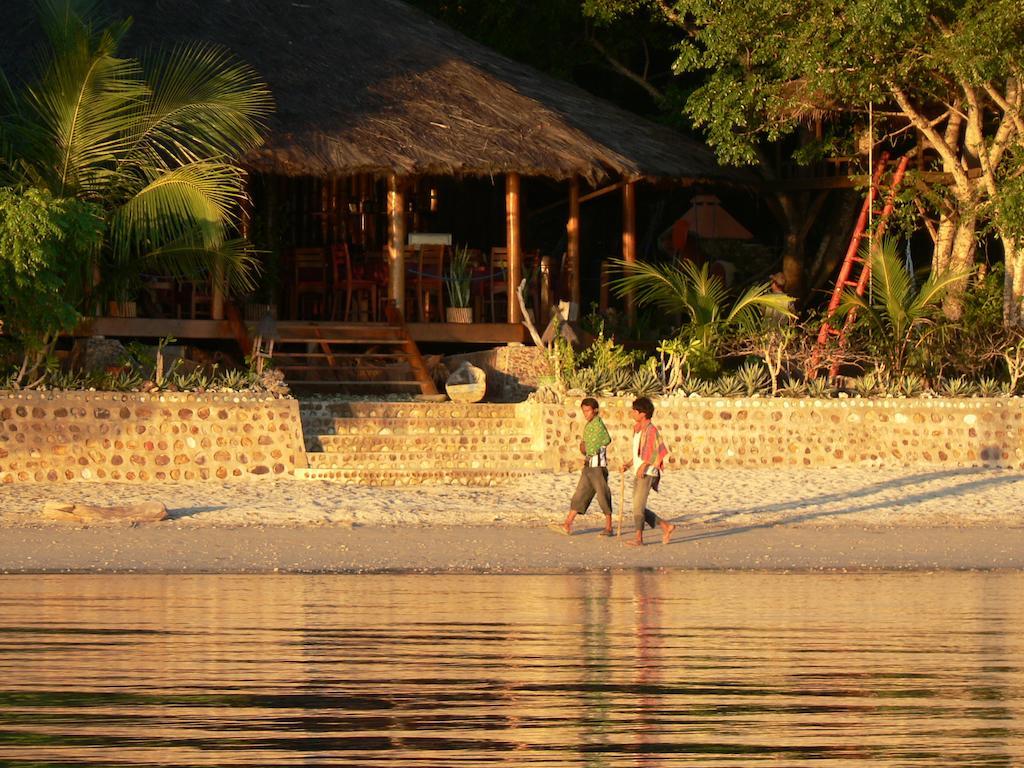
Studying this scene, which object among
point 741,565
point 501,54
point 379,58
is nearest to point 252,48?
point 379,58

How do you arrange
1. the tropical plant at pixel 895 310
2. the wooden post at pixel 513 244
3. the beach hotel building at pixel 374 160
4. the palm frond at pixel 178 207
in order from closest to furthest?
the palm frond at pixel 178 207 → the tropical plant at pixel 895 310 → the beach hotel building at pixel 374 160 → the wooden post at pixel 513 244

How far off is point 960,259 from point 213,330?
7.90 meters

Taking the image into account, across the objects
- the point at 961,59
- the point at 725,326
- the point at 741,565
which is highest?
the point at 961,59

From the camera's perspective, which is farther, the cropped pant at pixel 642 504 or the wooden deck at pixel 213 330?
the wooden deck at pixel 213 330

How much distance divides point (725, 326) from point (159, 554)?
7.68 metres

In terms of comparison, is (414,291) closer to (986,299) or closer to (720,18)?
(720,18)

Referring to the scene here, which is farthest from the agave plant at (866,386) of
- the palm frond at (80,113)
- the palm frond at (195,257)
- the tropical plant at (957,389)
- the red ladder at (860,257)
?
the palm frond at (80,113)

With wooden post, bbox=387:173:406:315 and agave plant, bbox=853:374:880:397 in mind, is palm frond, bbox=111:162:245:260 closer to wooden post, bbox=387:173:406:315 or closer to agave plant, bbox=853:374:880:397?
wooden post, bbox=387:173:406:315

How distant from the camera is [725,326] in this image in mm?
18625

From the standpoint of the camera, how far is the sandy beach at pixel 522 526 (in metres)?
12.6

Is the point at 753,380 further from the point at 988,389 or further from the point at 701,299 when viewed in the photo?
the point at 988,389

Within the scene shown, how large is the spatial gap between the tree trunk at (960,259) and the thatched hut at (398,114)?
116 inches

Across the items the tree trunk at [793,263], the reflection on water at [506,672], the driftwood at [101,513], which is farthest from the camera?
the tree trunk at [793,263]

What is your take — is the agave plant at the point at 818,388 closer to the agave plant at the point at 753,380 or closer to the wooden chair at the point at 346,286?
the agave plant at the point at 753,380
